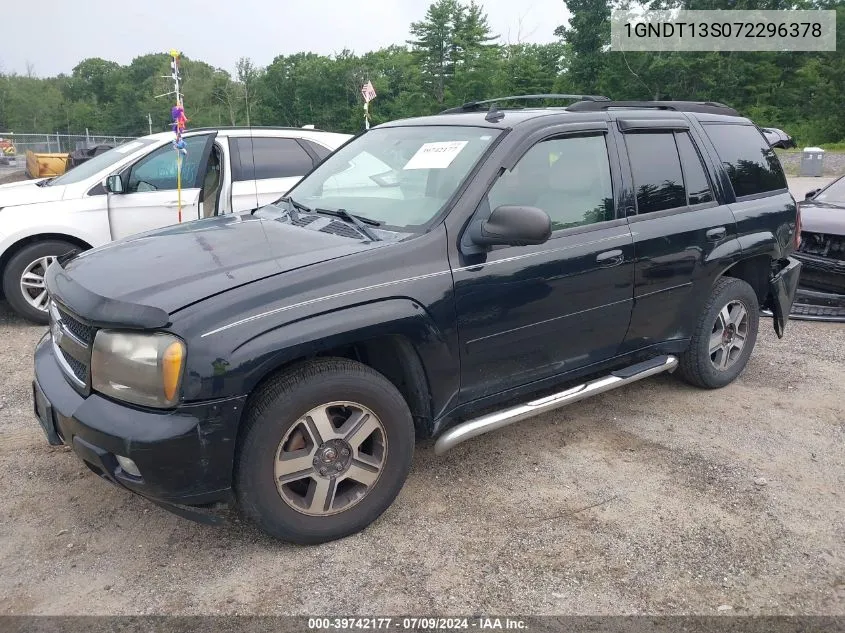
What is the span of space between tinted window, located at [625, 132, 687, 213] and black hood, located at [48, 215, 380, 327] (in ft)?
5.75

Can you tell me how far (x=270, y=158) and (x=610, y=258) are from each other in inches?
169

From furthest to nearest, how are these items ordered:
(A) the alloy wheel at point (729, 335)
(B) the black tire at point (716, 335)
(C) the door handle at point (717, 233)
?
(A) the alloy wheel at point (729, 335), (B) the black tire at point (716, 335), (C) the door handle at point (717, 233)

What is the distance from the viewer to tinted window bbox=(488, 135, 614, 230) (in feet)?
11.3

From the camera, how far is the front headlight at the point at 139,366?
2508 mm

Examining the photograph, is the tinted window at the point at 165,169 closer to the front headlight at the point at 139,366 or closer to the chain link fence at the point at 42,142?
the front headlight at the point at 139,366

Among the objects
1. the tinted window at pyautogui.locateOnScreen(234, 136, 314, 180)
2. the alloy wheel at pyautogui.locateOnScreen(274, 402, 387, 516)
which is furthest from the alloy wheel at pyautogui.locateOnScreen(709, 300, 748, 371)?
the tinted window at pyautogui.locateOnScreen(234, 136, 314, 180)

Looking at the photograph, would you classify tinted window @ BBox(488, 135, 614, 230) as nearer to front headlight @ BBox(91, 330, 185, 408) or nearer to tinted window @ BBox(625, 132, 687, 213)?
tinted window @ BBox(625, 132, 687, 213)

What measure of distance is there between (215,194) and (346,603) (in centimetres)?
488

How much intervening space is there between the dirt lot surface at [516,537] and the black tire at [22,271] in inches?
83.2

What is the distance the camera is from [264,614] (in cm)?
257

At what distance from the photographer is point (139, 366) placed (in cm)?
255

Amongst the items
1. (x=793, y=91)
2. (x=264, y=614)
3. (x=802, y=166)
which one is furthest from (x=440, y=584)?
(x=793, y=91)

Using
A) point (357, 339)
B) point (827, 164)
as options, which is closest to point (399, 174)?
point (357, 339)

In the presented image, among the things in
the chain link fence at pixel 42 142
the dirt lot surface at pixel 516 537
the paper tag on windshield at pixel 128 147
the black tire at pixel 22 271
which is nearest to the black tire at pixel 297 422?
the dirt lot surface at pixel 516 537
